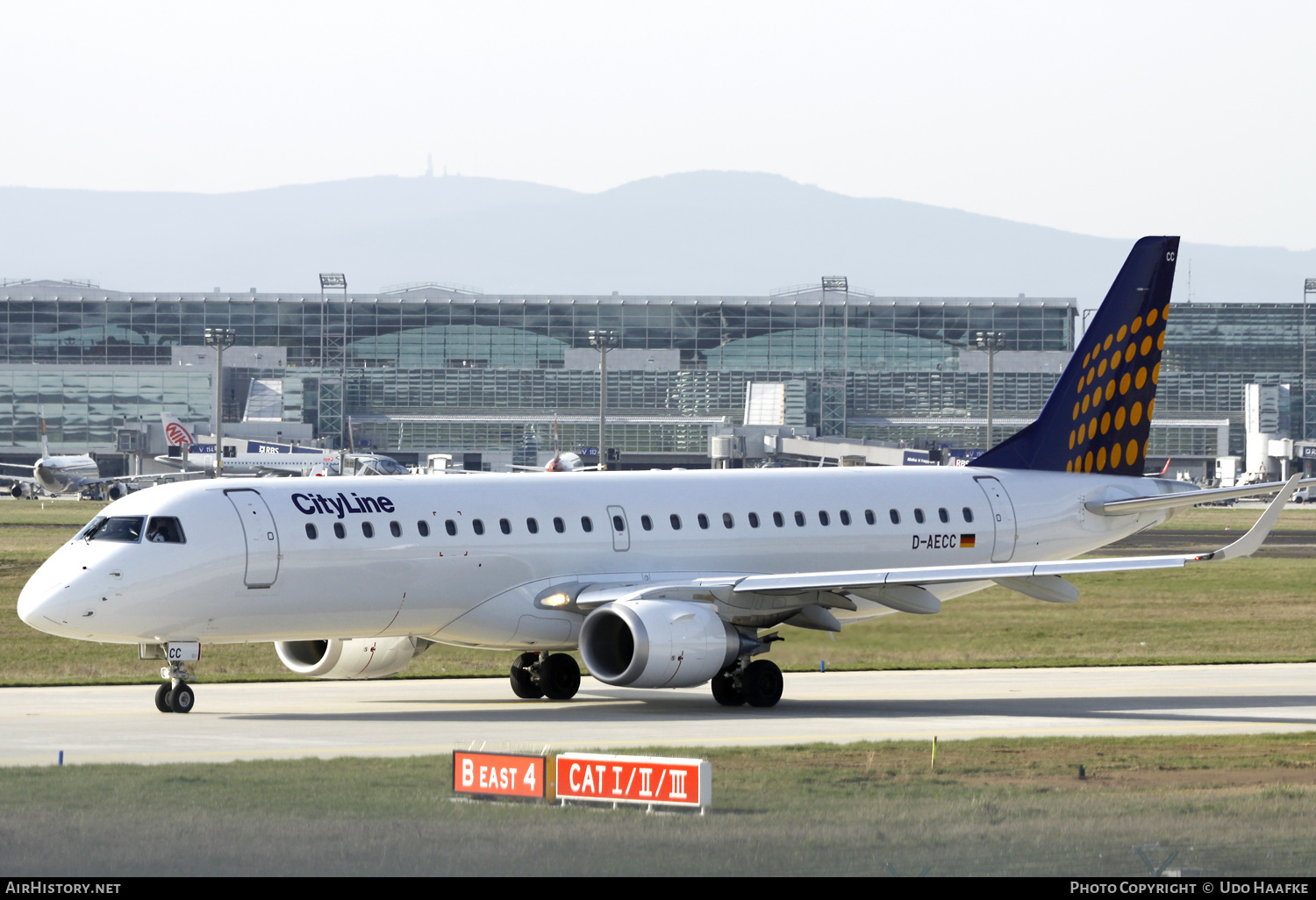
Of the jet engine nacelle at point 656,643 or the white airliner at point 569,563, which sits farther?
the jet engine nacelle at point 656,643

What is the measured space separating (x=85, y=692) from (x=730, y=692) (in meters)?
12.0

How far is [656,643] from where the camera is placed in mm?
28688

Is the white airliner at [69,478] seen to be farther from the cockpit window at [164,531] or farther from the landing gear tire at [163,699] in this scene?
the cockpit window at [164,531]

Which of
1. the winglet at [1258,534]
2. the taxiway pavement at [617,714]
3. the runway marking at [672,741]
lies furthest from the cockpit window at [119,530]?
the winglet at [1258,534]

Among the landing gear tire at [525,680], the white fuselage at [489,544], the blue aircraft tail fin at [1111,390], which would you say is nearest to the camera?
the white fuselage at [489,544]

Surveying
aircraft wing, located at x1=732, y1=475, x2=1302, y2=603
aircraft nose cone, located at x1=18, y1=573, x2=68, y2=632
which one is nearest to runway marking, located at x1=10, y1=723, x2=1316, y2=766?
aircraft wing, located at x1=732, y1=475, x2=1302, y2=603

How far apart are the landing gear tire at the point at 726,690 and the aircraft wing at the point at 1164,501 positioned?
32.1 ft

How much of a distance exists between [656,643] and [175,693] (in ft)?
25.4

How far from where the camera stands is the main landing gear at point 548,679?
32531 millimetres

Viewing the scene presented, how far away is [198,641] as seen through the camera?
28.7m

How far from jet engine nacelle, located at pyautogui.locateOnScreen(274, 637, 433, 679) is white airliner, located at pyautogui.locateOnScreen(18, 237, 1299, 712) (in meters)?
0.04

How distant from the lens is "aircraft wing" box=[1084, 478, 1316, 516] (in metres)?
33.7

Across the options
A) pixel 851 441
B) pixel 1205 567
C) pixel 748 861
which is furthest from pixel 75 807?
pixel 851 441

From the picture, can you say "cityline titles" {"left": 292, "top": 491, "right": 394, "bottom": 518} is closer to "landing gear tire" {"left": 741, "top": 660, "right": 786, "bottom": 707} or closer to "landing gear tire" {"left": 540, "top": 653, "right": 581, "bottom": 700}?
"landing gear tire" {"left": 540, "top": 653, "right": 581, "bottom": 700}
